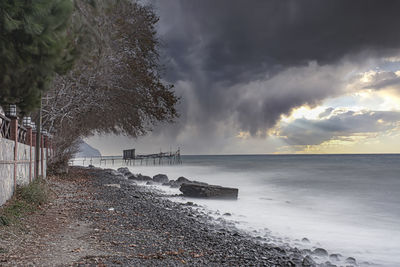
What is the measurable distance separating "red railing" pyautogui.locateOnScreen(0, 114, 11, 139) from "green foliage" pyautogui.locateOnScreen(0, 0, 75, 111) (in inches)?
194

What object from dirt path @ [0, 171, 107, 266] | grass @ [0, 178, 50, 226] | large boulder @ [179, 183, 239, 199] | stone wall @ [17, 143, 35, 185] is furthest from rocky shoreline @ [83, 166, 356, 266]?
large boulder @ [179, 183, 239, 199]

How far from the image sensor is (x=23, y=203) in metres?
9.13

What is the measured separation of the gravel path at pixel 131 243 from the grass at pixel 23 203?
35cm

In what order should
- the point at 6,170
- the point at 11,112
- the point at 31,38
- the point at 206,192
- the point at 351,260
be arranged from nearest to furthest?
the point at 31,38 < the point at 351,260 < the point at 6,170 < the point at 11,112 < the point at 206,192

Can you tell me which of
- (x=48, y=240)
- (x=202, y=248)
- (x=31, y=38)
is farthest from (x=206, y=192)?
(x=31, y=38)

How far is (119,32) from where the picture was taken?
53.5ft

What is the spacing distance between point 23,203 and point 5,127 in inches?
86.9

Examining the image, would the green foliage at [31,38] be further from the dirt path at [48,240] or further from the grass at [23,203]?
the grass at [23,203]

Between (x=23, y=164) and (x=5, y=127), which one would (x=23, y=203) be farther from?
(x=23, y=164)

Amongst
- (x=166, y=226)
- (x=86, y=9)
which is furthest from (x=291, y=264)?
(x=86, y=9)

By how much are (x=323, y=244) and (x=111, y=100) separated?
43.0 ft

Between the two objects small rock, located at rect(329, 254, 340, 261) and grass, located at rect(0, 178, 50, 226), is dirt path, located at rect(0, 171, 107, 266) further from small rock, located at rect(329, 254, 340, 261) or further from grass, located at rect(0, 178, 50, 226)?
small rock, located at rect(329, 254, 340, 261)

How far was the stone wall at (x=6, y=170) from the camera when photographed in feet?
27.7

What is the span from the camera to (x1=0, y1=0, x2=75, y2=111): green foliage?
4379mm
